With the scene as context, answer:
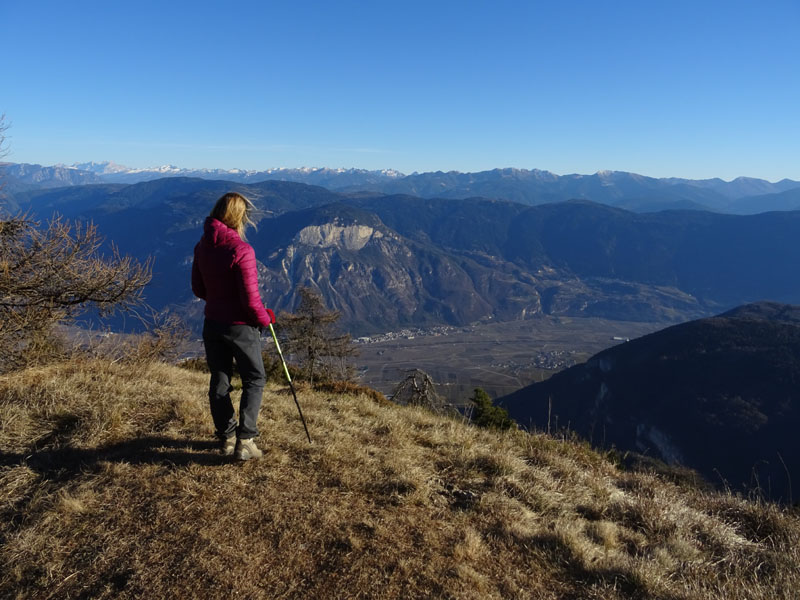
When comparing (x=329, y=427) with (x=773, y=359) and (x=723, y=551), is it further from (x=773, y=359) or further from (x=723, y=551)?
(x=773, y=359)

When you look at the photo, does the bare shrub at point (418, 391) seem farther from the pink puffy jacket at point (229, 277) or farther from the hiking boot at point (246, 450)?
the pink puffy jacket at point (229, 277)

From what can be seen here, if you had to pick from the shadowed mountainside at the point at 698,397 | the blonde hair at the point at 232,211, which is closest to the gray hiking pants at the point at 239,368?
the blonde hair at the point at 232,211

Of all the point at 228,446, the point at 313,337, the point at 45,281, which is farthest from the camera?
the point at 313,337

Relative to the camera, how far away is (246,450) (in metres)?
4.98

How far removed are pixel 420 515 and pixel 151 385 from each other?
4.70 metres

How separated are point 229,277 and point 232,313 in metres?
0.38

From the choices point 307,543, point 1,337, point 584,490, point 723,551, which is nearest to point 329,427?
point 307,543

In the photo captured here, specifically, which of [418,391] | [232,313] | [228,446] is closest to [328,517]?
[228,446]

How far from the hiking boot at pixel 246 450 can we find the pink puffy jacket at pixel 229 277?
1.33 meters

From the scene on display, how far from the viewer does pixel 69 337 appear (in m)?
11.2

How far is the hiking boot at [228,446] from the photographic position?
5113 mm

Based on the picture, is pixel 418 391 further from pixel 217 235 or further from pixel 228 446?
pixel 217 235

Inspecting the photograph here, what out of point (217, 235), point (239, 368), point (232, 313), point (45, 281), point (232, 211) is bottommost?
point (239, 368)

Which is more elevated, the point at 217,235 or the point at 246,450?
the point at 217,235
